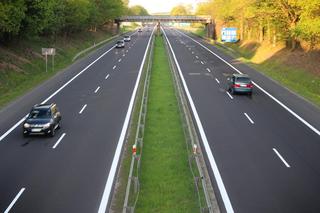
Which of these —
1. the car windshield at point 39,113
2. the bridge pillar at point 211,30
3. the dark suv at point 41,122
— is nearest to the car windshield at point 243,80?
the dark suv at point 41,122

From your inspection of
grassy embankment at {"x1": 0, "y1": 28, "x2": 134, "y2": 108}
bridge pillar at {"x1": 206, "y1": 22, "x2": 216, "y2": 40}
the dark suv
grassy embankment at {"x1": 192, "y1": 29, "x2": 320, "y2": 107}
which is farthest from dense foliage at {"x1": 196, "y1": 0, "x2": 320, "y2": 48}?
bridge pillar at {"x1": 206, "y1": 22, "x2": 216, "y2": 40}

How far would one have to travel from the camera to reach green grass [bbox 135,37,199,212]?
43.8 ft

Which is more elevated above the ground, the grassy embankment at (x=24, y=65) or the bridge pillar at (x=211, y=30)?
the bridge pillar at (x=211, y=30)

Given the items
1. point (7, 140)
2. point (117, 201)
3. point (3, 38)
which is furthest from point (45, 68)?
point (117, 201)

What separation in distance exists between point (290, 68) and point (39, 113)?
32564mm

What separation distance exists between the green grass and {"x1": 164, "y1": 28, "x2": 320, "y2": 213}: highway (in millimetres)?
1148

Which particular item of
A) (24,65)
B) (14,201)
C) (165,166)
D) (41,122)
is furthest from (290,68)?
(14,201)

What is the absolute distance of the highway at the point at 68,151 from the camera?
1376 cm

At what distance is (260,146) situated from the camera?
1947 cm

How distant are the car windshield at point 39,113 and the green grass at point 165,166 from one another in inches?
217

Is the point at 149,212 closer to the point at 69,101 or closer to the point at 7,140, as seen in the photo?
the point at 7,140

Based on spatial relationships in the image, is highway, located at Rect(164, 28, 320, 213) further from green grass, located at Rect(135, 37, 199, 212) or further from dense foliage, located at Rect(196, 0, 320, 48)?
dense foliage, located at Rect(196, 0, 320, 48)

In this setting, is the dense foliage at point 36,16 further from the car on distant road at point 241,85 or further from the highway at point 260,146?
the car on distant road at point 241,85

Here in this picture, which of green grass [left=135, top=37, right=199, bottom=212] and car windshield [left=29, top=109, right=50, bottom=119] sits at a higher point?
car windshield [left=29, top=109, right=50, bottom=119]
